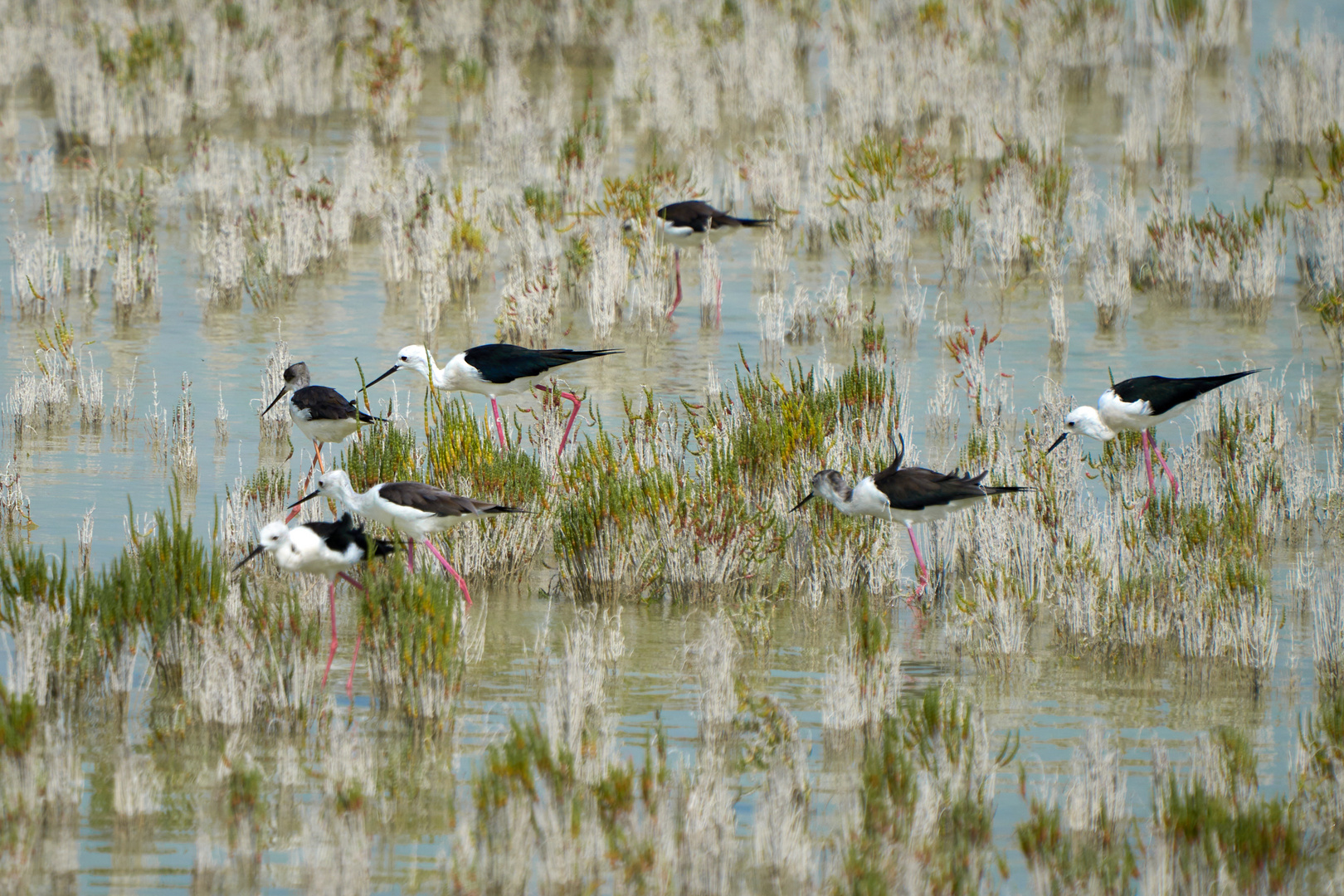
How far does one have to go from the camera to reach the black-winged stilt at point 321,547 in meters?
6.24

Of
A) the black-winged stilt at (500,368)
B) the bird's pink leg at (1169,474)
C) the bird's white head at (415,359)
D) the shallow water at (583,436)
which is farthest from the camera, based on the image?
the bird's white head at (415,359)

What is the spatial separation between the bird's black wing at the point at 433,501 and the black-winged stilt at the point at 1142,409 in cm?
303

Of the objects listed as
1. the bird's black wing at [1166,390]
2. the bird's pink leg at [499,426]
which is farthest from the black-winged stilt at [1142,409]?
the bird's pink leg at [499,426]

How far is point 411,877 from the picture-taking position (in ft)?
15.4

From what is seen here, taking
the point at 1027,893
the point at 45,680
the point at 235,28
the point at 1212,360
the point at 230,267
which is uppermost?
the point at 235,28

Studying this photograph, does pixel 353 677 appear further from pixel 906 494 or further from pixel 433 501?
pixel 906 494

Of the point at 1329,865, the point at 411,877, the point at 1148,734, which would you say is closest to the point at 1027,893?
the point at 1329,865

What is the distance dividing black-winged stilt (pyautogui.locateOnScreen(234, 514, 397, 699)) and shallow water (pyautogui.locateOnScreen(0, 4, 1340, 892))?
36 cm

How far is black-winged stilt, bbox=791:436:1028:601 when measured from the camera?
683cm

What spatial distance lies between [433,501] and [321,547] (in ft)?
2.08

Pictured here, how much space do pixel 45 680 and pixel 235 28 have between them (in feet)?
54.2

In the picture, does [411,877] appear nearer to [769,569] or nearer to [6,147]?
[769,569]

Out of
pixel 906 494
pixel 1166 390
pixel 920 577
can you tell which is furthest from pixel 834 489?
pixel 1166 390

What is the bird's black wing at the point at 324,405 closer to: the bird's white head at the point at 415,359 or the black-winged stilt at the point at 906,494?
the bird's white head at the point at 415,359
